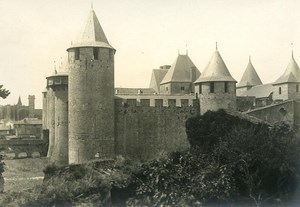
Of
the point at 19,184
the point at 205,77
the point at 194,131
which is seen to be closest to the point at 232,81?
the point at 205,77

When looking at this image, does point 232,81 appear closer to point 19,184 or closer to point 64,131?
point 64,131

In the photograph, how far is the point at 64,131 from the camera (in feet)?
99.2

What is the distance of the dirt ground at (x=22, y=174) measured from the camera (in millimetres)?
23875

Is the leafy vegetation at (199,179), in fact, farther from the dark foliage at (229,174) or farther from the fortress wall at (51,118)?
the fortress wall at (51,118)

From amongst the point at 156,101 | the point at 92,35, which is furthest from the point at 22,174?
the point at 92,35

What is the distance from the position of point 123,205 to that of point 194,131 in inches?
427

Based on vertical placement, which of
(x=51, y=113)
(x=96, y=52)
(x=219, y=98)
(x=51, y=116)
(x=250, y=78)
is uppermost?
(x=250, y=78)

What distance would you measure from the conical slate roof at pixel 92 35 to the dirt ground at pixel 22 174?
824cm

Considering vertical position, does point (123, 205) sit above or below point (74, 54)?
below

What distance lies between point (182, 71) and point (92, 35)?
46.7 feet

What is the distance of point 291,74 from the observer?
43938mm

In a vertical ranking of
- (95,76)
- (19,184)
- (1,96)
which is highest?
(95,76)

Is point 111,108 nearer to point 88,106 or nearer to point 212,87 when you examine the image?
point 88,106

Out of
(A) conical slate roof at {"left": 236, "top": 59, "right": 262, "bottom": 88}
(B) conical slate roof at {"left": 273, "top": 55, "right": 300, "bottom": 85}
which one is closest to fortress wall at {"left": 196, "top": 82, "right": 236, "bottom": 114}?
(B) conical slate roof at {"left": 273, "top": 55, "right": 300, "bottom": 85}
